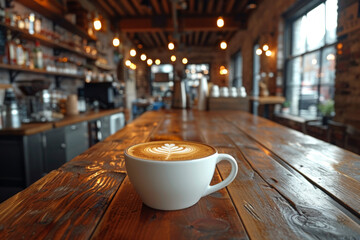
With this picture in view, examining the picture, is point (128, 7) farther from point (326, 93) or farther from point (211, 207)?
point (211, 207)

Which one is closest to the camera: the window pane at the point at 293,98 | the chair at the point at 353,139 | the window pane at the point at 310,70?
the chair at the point at 353,139

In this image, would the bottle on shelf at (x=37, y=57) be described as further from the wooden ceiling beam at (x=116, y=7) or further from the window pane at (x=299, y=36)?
the window pane at (x=299, y=36)

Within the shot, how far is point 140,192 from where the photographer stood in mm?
463

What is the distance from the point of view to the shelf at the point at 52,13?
274 cm

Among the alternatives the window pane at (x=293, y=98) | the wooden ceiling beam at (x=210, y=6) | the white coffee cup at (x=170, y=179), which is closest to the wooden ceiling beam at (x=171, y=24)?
the wooden ceiling beam at (x=210, y=6)

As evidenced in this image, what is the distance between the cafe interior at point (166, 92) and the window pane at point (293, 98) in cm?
3

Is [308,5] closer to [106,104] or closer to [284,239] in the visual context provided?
[106,104]

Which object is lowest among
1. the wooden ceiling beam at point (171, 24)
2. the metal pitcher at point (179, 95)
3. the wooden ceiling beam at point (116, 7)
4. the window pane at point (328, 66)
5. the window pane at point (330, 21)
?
the metal pitcher at point (179, 95)

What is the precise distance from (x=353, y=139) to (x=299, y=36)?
8.23 feet

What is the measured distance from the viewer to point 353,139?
8.73ft

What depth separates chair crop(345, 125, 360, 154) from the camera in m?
2.53

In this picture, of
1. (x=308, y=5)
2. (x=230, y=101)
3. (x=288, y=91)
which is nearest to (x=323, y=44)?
(x=308, y=5)

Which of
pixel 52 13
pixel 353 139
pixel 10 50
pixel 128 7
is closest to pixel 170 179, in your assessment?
pixel 10 50

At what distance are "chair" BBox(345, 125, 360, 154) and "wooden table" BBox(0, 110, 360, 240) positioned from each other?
2.14m
